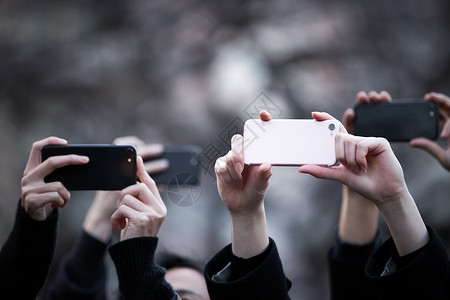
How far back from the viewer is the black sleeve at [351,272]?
4.25 ft

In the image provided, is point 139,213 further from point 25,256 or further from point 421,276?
point 421,276

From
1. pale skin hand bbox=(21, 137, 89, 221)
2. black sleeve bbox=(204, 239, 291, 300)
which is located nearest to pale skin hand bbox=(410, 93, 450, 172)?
black sleeve bbox=(204, 239, 291, 300)

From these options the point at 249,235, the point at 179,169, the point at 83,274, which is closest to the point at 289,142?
the point at 249,235

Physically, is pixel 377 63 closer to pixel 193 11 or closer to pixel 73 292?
pixel 193 11

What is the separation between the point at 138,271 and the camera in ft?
3.18

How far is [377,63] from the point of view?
3.10m

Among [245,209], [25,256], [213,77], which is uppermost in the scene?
[245,209]

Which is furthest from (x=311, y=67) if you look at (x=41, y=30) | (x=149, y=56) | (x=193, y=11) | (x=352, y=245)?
(x=352, y=245)

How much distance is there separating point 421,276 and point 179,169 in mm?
915

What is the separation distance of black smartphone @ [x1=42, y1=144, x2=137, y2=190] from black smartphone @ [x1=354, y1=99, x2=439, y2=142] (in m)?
0.67

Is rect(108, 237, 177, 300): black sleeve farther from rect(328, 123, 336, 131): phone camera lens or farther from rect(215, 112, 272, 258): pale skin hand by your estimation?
rect(328, 123, 336, 131): phone camera lens

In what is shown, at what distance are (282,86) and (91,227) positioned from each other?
74.0 inches

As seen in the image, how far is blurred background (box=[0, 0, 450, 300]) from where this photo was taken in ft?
10.0

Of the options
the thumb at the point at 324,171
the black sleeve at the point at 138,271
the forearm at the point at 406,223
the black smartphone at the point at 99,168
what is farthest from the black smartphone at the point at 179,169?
the forearm at the point at 406,223
